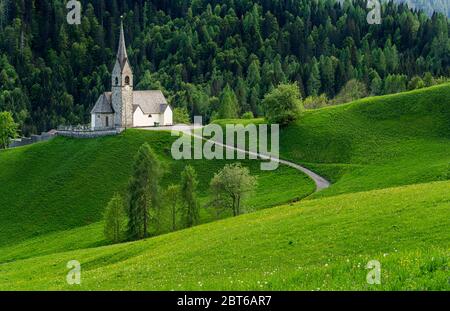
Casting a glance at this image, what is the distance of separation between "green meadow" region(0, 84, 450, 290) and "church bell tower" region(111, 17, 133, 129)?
935 centimetres

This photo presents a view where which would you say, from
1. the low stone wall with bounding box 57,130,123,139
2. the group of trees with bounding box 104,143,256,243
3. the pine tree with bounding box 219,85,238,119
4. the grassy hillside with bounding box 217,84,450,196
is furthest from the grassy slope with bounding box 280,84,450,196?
the pine tree with bounding box 219,85,238,119

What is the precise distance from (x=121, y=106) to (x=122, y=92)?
3159mm

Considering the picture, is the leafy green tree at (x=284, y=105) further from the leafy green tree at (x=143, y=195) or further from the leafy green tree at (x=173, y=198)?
the leafy green tree at (x=143, y=195)

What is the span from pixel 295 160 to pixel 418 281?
7304 centimetres

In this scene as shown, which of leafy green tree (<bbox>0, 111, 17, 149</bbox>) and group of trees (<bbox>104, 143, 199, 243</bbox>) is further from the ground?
leafy green tree (<bbox>0, 111, 17, 149</bbox>)

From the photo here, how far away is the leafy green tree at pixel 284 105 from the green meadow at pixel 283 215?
6.94ft

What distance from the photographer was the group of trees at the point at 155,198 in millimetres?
68812

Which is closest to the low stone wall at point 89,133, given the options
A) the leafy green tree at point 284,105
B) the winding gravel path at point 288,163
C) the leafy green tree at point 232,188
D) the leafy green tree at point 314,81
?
the winding gravel path at point 288,163

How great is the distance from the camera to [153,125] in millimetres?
128875

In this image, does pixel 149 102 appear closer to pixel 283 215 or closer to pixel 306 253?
pixel 283 215

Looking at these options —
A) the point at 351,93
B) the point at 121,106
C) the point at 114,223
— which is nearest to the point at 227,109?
the point at 351,93

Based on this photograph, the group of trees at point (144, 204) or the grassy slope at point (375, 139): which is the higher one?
the grassy slope at point (375, 139)

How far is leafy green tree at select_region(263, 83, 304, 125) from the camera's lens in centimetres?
10181

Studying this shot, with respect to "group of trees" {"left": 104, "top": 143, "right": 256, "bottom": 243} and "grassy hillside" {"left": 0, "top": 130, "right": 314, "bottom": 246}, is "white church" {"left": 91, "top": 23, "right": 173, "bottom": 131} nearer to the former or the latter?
"grassy hillside" {"left": 0, "top": 130, "right": 314, "bottom": 246}
